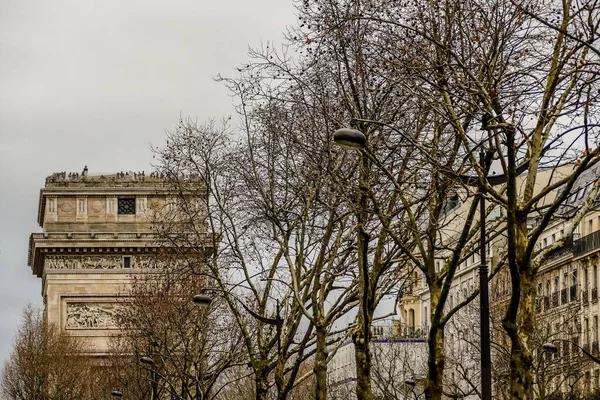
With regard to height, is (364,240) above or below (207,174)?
below

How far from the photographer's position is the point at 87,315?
106m

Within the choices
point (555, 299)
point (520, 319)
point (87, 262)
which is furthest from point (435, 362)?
point (87, 262)

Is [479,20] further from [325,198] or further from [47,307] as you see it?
[47,307]

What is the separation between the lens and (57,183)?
108m

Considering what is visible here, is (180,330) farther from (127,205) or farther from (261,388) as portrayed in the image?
(127,205)

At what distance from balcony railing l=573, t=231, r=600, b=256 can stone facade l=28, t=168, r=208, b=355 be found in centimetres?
2737

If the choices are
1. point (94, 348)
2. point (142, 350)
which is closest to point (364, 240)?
point (142, 350)

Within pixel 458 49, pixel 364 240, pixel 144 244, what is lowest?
pixel 364 240

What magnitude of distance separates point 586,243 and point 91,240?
3228cm

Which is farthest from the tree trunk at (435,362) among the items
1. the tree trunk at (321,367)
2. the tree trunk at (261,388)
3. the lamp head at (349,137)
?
the tree trunk at (261,388)

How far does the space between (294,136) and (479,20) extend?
11398mm

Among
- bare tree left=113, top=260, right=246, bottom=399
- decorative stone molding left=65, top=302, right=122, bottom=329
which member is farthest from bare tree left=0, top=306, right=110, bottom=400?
bare tree left=113, top=260, right=246, bottom=399

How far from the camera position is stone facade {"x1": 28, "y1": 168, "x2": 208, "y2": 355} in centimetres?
10638

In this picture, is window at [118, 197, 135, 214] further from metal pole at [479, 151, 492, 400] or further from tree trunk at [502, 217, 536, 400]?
tree trunk at [502, 217, 536, 400]
